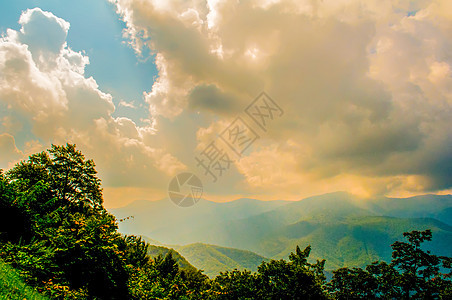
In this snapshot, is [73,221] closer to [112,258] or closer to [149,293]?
[112,258]

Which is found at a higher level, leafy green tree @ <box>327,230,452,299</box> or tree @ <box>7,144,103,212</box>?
tree @ <box>7,144,103,212</box>

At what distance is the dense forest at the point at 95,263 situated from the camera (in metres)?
9.61

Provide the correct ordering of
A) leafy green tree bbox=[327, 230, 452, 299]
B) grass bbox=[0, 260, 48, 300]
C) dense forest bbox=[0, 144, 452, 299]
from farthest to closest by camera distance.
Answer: leafy green tree bbox=[327, 230, 452, 299] → dense forest bbox=[0, 144, 452, 299] → grass bbox=[0, 260, 48, 300]

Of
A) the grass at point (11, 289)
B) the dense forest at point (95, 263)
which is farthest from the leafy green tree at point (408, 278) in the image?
the grass at point (11, 289)

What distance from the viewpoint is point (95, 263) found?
36.0 ft

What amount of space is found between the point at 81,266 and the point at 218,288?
39.8 ft

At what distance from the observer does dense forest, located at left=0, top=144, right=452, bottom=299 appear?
31.5 ft

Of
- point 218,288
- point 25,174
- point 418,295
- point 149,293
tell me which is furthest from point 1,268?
point 418,295

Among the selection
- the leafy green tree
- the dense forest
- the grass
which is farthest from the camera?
the leafy green tree

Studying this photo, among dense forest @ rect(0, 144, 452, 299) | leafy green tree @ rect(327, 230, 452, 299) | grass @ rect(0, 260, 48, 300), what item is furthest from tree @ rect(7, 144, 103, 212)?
leafy green tree @ rect(327, 230, 452, 299)

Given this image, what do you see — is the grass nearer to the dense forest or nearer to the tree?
the dense forest

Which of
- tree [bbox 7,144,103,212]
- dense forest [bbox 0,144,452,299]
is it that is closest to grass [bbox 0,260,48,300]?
dense forest [bbox 0,144,452,299]

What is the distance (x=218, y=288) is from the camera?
18.6 meters

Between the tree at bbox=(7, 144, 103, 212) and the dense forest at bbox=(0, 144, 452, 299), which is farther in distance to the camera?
the tree at bbox=(7, 144, 103, 212)
